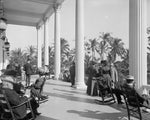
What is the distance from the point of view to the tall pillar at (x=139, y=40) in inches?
199

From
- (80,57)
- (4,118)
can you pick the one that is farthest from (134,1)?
(80,57)

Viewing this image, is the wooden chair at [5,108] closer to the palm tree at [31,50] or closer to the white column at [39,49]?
the white column at [39,49]

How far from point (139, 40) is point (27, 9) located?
507 inches

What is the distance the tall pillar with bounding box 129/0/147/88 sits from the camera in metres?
5.05

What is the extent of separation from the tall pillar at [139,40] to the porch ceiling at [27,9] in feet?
33.6

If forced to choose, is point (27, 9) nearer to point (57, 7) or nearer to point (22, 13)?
point (22, 13)

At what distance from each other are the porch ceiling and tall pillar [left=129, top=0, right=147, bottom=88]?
10251mm

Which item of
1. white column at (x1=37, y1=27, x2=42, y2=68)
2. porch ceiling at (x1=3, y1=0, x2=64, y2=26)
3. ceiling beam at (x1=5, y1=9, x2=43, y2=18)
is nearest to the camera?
porch ceiling at (x1=3, y1=0, x2=64, y2=26)

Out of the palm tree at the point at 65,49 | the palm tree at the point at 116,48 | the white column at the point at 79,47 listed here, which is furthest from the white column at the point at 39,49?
the palm tree at the point at 116,48

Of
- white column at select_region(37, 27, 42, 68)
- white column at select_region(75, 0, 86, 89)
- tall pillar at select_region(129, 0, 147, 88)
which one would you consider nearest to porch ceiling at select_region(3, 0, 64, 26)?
white column at select_region(37, 27, 42, 68)

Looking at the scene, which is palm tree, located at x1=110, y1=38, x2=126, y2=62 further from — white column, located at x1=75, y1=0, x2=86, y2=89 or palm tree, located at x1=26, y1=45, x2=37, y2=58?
white column, located at x1=75, y1=0, x2=86, y2=89

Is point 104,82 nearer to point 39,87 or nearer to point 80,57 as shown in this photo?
point 39,87

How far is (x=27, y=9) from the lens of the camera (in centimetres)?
1600

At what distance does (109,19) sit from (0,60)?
38.9 meters
